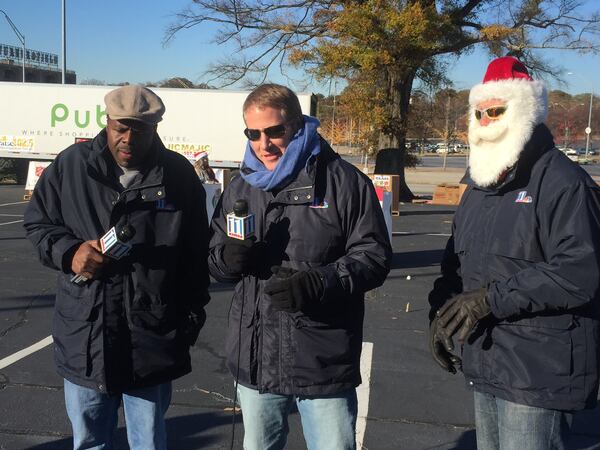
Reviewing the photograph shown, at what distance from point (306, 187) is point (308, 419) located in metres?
0.92

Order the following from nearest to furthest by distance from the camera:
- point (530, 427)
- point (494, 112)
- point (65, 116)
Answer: point (530, 427) → point (494, 112) → point (65, 116)

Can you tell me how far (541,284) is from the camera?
2041 mm

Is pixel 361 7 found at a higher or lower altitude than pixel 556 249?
higher

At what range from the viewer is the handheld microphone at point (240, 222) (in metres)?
2.32

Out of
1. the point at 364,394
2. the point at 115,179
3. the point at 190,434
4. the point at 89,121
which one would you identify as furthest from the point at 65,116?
the point at 115,179

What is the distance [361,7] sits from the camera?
1870cm

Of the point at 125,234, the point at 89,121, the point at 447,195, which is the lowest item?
the point at 447,195

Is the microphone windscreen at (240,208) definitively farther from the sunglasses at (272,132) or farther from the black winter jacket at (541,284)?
the black winter jacket at (541,284)

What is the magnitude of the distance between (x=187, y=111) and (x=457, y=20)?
9.44 metres

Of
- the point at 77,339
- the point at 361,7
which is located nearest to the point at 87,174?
the point at 77,339

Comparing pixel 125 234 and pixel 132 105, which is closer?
pixel 125 234

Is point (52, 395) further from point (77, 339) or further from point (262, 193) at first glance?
point (262, 193)

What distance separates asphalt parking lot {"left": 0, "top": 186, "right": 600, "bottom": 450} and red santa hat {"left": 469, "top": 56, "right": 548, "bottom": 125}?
222 centimetres

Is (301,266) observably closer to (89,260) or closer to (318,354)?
(318,354)
